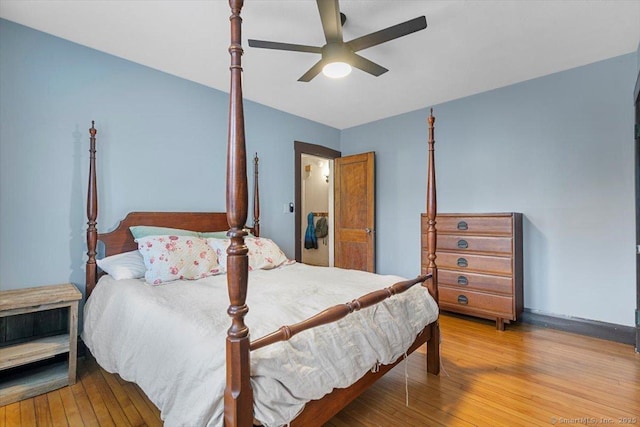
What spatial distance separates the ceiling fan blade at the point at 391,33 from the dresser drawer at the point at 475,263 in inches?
87.7

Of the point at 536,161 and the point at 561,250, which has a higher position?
the point at 536,161

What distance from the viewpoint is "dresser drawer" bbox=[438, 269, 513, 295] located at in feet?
9.65

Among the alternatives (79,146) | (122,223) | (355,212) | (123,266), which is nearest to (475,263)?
(355,212)

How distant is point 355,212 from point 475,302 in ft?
6.42

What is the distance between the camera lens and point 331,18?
1.81m

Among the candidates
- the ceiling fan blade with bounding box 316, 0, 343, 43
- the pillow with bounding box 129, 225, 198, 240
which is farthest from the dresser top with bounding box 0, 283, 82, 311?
the ceiling fan blade with bounding box 316, 0, 343, 43

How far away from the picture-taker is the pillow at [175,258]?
2.20 metres

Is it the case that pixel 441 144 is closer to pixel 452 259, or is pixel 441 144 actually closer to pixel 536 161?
pixel 536 161

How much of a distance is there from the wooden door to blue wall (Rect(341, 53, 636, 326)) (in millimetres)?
685

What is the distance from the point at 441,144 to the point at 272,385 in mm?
3495

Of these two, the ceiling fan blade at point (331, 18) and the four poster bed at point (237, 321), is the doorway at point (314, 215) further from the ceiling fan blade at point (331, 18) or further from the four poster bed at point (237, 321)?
the ceiling fan blade at point (331, 18)

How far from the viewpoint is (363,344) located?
1.51m

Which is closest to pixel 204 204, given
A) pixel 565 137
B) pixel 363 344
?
pixel 363 344

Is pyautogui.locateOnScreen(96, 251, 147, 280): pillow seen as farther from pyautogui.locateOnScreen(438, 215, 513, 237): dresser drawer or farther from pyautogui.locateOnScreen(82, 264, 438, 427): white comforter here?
pyautogui.locateOnScreen(438, 215, 513, 237): dresser drawer
